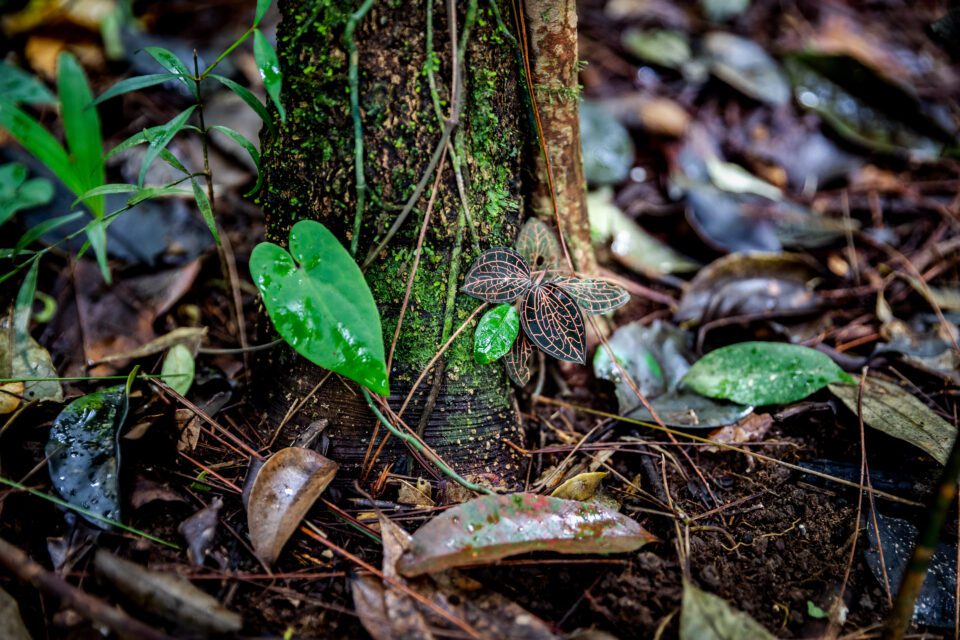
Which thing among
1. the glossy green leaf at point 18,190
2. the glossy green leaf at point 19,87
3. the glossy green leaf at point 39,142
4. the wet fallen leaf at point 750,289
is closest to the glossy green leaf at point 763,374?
the wet fallen leaf at point 750,289

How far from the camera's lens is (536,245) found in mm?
1402

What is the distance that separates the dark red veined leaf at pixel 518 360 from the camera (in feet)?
4.25

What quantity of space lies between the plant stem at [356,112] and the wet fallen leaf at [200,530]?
587 mm

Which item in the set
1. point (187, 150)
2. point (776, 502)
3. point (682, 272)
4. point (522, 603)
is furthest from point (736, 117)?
point (522, 603)

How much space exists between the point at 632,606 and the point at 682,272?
4.65 ft

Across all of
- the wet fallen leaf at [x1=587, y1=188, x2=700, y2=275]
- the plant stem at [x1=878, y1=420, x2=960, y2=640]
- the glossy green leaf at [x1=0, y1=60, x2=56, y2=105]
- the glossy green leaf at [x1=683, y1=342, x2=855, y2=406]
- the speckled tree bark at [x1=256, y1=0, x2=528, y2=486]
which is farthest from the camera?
the wet fallen leaf at [x1=587, y1=188, x2=700, y2=275]

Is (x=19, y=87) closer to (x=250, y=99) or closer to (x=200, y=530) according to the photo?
(x=250, y=99)

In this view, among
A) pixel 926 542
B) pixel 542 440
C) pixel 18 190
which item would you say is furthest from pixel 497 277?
pixel 18 190

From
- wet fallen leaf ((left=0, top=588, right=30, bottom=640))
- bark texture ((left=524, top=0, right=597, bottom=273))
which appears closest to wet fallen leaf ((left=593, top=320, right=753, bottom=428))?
bark texture ((left=524, top=0, right=597, bottom=273))

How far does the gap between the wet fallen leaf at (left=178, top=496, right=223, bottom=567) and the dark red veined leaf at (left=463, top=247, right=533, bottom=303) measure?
67cm

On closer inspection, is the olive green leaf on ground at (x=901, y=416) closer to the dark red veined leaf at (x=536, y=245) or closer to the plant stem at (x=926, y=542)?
the plant stem at (x=926, y=542)

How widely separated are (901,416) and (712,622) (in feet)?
2.68

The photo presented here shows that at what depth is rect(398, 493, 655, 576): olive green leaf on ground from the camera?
1028 mm

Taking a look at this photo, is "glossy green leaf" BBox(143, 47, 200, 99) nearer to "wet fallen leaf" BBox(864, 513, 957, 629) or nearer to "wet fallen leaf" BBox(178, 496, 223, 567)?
"wet fallen leaf" BBox(178, 496, 223, 567)
